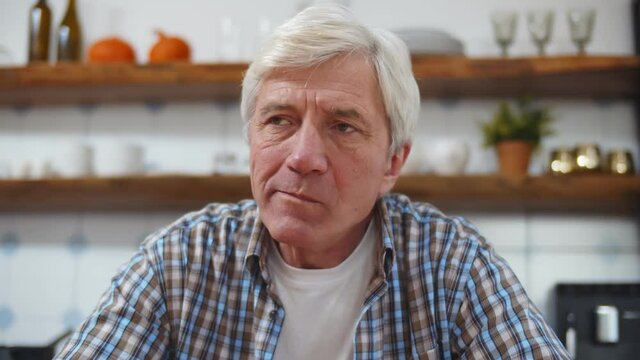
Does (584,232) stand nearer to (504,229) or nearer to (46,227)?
(504,229)

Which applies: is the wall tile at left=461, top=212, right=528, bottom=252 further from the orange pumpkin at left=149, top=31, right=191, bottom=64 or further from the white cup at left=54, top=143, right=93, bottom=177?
the white cup at left=54, top=143, right=93, bottom=177

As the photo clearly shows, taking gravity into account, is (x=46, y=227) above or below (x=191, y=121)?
below

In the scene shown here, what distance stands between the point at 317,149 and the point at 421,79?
117cm

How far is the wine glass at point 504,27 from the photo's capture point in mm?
2262

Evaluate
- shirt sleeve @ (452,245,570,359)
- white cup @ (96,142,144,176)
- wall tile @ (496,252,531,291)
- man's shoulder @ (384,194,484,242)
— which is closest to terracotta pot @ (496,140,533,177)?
wall tile @ (496,252,531,291)

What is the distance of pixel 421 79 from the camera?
2.13 meters

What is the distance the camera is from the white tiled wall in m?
2.33

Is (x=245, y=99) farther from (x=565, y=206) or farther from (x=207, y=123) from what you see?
(x=565, y=206)

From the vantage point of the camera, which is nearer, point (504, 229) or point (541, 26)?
point (541, 26)

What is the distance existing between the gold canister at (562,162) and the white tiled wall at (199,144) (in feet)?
0.43

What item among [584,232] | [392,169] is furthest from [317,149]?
[584,232]

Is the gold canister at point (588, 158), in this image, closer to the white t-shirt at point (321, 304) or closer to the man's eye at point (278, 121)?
the white t-shirt at point (321, 304)

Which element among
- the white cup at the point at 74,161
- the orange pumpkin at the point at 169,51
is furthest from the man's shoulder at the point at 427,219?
the white cup at the point at 74,161

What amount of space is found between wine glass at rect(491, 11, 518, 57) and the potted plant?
237 millimetres
